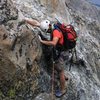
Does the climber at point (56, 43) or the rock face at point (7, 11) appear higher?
the rock face at point (7, 11)

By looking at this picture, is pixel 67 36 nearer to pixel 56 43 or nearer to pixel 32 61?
pixel 56 43

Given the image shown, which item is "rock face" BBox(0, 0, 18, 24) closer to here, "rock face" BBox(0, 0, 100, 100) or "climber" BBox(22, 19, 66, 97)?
"rock face" BBox(0, 0, 100, 100)

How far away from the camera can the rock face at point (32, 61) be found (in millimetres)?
9180

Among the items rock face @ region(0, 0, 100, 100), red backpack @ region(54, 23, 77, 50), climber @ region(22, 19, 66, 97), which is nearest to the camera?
rock face @ region(0, 0, 100, 100)

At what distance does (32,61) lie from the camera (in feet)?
32.8

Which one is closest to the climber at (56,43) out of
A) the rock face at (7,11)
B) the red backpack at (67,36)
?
the red backpack at (67,36)

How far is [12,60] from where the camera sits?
9.20 meters

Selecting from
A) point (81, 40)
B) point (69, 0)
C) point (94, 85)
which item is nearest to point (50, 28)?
point (94, 85)

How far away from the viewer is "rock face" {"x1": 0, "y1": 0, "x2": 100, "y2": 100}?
30.1ft

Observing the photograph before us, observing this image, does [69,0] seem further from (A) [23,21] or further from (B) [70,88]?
(A) [23,21]

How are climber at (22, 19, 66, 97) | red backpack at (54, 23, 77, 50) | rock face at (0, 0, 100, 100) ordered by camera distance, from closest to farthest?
rock face at (0, 0, 100, 100) → climber at (22, 19, 66, 97) → red backpack at (54, 23, 77, 50)

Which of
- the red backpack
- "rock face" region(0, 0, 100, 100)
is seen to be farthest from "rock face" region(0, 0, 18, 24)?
the red backpack

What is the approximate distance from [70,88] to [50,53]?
1.58 m

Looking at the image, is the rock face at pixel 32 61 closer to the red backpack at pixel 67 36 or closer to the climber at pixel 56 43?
the climber at pixel 56 43
